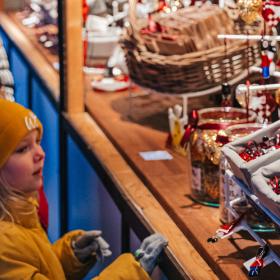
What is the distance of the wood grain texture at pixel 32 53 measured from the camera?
4.05 m

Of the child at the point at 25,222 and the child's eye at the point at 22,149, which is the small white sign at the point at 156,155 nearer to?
the child at the point at 25,222

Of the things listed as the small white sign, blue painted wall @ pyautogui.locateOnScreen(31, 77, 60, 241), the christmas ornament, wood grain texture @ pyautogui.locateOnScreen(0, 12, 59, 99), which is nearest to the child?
the small white sign

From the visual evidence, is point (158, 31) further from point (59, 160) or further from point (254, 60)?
point (59, 160)

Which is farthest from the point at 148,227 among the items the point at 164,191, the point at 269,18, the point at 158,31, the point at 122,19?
the point at 122,19

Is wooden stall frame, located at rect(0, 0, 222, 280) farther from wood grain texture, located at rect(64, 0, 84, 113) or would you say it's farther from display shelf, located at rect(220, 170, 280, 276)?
display shelf, located at rect(220, 170, 280, 276)

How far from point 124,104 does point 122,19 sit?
753 millimetres

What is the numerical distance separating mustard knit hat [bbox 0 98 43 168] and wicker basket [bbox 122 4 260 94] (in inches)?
30.9

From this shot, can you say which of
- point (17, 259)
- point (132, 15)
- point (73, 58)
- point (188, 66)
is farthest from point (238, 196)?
point (73, 58)

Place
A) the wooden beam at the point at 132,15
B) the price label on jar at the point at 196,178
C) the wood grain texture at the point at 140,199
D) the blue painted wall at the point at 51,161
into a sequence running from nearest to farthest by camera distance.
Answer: the wood grain texture at the point at 140,199, the price label on jar at the point at 196,178, the wooden beam at the point at 132,15, the blue painted wall at the point at 51,161

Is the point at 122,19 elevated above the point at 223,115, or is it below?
below

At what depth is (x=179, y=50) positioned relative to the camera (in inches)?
115

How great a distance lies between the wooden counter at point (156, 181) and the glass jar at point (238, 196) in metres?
0.03

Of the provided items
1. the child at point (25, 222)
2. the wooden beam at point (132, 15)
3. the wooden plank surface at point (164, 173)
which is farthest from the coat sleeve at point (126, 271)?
the wooden beam at point (132, 15)

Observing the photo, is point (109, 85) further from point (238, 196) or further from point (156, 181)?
point (238, 196)
